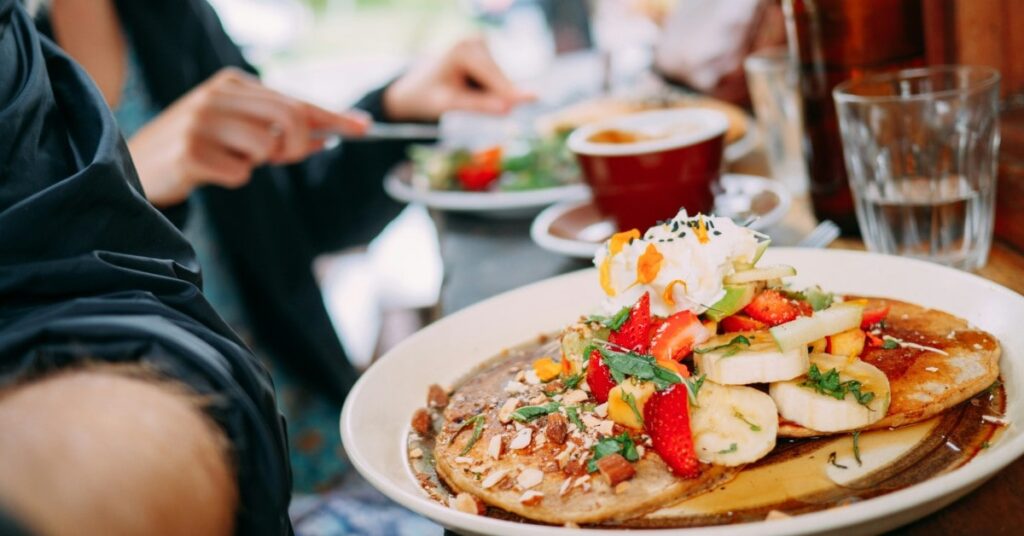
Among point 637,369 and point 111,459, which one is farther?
point 637,369

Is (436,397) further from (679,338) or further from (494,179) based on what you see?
(494,179)

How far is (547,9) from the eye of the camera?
20.4ft

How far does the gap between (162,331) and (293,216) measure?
181cm

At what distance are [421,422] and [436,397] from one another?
0.06 m

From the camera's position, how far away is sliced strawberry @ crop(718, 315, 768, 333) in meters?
0.85

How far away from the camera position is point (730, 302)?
0.86 meters

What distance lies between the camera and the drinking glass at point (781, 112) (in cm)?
167

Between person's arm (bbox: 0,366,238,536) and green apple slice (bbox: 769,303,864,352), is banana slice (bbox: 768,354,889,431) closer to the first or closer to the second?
green apple slice (bbox: 769,303,864,352)

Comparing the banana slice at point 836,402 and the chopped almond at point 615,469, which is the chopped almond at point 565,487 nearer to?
the chopped almond at point 615,469

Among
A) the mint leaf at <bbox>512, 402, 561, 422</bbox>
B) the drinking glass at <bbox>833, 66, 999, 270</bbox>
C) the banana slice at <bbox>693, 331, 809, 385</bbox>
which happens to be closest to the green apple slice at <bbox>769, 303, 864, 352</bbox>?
the banana slice at <bbox>693, 331, 809, 385</bbox>

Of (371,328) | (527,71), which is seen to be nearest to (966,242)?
(371,328)

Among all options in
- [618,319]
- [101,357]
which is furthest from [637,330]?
[101,357]

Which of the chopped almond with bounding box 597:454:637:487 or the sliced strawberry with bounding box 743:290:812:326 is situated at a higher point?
the sliced strawberry with bounding box 743:290:812:326

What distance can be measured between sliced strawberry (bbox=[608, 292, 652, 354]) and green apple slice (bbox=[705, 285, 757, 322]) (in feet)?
0.20
